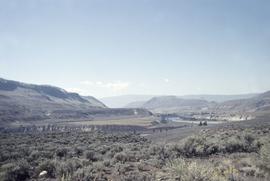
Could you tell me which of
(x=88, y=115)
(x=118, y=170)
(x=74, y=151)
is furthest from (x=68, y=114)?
(x=118, y=170)

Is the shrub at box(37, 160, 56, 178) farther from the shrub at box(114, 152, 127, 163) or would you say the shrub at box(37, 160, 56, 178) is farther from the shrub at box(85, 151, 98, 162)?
the shrub at box(114, 152, 127, 163)

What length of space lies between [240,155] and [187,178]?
12378 millimetres

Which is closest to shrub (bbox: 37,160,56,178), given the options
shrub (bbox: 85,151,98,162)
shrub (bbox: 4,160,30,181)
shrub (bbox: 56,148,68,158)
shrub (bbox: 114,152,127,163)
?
shrub (bbox: 4,160,30,181)

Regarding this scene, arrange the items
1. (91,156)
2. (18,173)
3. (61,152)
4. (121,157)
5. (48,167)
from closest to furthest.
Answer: (18,173), (48,167), (121,157), (91,156), (61,152)

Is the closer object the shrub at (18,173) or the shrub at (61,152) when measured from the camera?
the shrub at (18,173)

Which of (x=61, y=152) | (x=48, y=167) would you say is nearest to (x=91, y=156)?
(x=61, y=152)

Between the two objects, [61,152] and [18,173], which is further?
[61,152]

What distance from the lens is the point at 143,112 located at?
17538 cm

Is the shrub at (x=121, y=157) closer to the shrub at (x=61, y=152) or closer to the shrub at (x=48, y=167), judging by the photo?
the shrub at (x=61, y=152)

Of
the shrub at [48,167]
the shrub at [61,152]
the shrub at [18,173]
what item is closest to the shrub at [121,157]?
the shrub at [61,152]

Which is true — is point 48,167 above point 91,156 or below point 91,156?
above

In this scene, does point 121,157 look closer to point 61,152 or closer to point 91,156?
point 91,156

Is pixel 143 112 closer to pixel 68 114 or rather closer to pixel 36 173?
pixel 68 114

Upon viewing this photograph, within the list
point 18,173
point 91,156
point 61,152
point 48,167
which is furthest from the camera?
point 61,152
